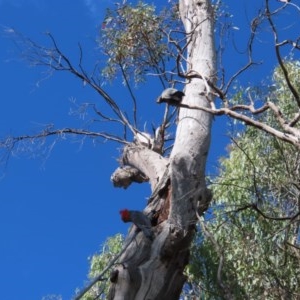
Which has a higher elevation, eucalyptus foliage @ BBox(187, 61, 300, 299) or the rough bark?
eucalyptus foliage @ BBox(187, 61, 300, 299)

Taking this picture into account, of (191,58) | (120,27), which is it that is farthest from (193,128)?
(120,27)

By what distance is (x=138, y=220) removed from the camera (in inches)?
120

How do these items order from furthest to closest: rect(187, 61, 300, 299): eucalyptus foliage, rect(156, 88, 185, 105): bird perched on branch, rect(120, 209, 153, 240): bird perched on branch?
rect(187, 61, 300, 299): eucalyptus foliage < rect(120, 209, 153, 240): bird perched on branch < rect(156, 88, 185, 105): bird perched on branch

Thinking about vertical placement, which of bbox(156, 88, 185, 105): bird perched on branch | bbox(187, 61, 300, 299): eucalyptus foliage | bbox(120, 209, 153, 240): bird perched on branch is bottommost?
bbox(120, 209, 153, 240): bird perched on branch

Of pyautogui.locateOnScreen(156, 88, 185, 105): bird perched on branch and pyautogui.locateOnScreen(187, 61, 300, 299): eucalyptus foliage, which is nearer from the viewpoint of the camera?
pyautogui.locateOnScreen(156, 88, 185, 105): bird perched on branch

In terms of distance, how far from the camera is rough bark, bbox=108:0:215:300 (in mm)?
2768

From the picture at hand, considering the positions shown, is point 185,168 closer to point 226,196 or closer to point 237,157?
point 226,196

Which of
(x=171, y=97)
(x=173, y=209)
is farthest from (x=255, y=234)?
(x=171, y=97)

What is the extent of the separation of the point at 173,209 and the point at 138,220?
16 cm

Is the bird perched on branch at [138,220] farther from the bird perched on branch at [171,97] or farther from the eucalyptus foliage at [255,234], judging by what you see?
the eucalyptus foliage at [255,234]

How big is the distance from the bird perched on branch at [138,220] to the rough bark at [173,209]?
0.03 meters

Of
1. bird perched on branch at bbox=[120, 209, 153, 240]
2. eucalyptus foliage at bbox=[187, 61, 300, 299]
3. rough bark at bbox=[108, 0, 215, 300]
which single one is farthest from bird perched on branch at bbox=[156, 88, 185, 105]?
eucalyptus foliage at bbox=[187, 61, 300, 299]

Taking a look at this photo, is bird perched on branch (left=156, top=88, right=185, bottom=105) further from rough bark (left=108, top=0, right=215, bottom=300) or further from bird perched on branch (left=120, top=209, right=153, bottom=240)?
bird perched on branch (left=120, top=209, right=153, bottom=240)

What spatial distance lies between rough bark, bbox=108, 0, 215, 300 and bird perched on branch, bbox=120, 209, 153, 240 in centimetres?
3
